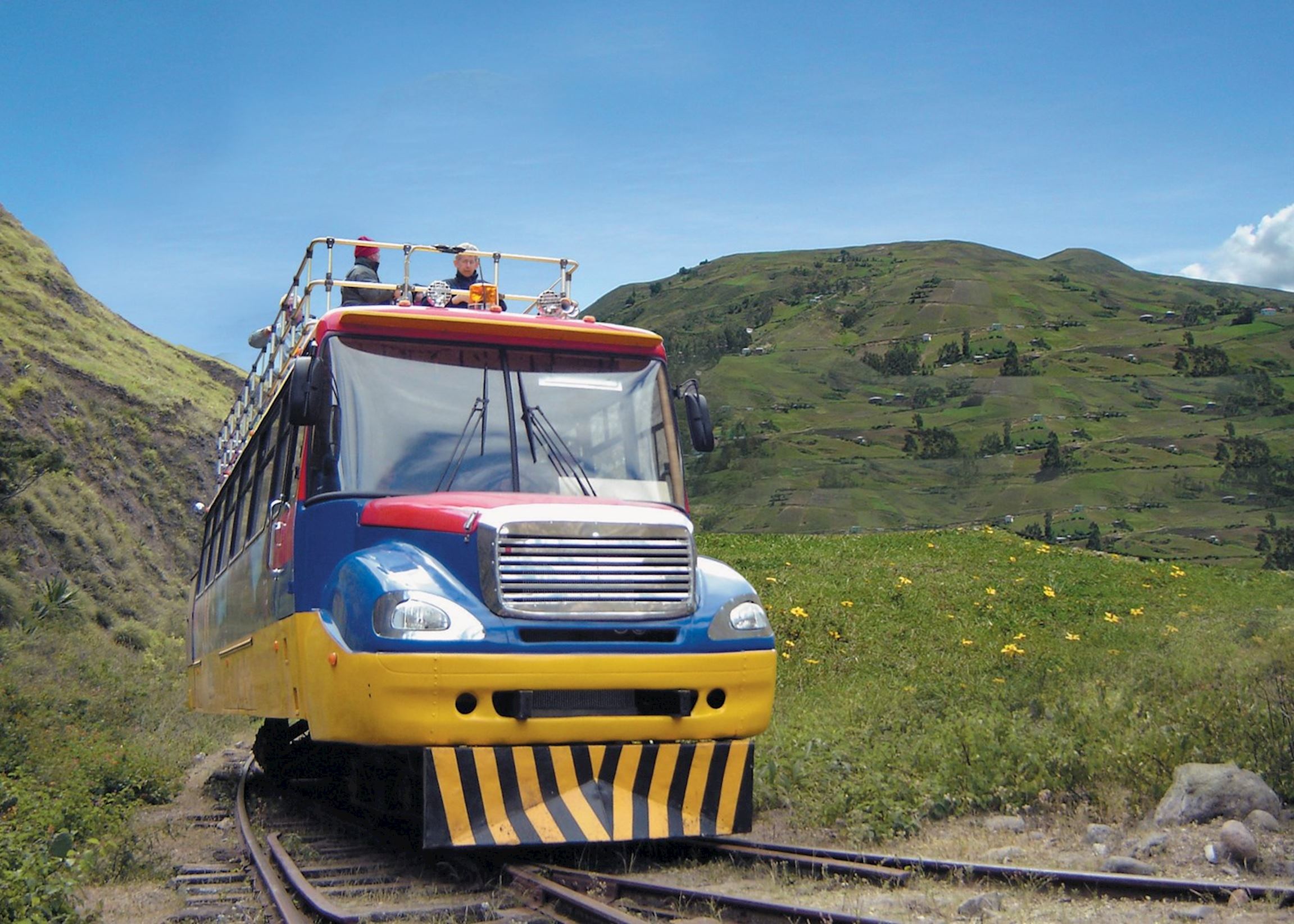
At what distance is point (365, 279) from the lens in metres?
10.5

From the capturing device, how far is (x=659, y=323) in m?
181

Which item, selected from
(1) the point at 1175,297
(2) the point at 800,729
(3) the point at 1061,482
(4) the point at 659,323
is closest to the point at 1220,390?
(3) the point at 1061,482

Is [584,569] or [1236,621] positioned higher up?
[584,569]

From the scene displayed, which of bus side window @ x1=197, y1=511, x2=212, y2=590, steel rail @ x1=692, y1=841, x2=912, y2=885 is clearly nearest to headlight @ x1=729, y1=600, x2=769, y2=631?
steel rail @ x1=692, y1=841, x2=912, y2=885

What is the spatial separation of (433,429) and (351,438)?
0.50m

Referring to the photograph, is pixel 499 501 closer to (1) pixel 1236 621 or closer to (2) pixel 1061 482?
(1) pixel 1236 621

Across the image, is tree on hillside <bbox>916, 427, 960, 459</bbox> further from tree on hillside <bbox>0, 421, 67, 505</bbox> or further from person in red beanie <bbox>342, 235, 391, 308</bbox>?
person in red beanie <bbox>342, 235, 391, 308</bbox>

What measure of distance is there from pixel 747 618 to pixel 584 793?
57.3 inches

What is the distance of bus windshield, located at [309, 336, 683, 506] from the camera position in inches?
315

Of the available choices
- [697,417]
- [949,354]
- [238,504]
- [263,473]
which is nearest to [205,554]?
[238,504]

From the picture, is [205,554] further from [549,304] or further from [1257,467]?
[1257,467]

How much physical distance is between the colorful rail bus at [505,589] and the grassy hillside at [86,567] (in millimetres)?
1821

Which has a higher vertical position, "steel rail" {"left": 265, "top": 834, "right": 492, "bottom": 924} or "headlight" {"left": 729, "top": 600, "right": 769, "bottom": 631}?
"headlight" {"left": 729, "top": 600, "right": 769, "bottom": 631}

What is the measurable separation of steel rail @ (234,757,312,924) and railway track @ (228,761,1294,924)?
0.02 metres
